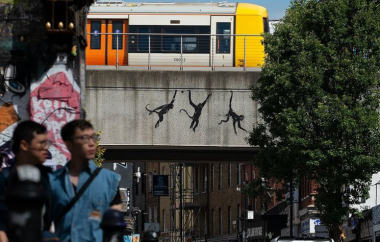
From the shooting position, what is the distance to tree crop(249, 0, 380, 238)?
3014 cm

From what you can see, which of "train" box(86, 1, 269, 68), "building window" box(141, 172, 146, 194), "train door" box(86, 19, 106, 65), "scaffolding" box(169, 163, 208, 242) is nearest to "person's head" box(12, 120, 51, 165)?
"train" box(86, 1, 269, 68)

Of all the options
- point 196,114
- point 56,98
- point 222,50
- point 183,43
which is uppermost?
point 183,43

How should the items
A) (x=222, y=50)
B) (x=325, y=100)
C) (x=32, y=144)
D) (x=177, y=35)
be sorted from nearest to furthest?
(x=32, y=144), (x=325, y=100), (x=177, y=35), (x=222, y=50)

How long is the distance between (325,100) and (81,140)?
23105mm

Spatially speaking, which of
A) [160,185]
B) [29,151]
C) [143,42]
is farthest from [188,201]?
[29,151]

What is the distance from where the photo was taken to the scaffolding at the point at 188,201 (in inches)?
3056

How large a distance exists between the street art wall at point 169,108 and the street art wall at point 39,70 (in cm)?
2117

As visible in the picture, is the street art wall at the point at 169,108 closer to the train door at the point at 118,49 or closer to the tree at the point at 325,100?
the tree at the point at 325,100

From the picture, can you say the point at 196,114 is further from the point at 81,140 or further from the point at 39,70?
the point at 81,140

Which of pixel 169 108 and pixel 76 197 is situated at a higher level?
pixel 169 108

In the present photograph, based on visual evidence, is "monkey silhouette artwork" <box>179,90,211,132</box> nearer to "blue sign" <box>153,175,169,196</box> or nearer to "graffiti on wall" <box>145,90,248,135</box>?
"graffiti on wall" <box>145,90,248,135</box>

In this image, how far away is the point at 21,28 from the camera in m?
11.6

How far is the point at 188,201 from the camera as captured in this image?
83.1 meters

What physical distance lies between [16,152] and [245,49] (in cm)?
2768
